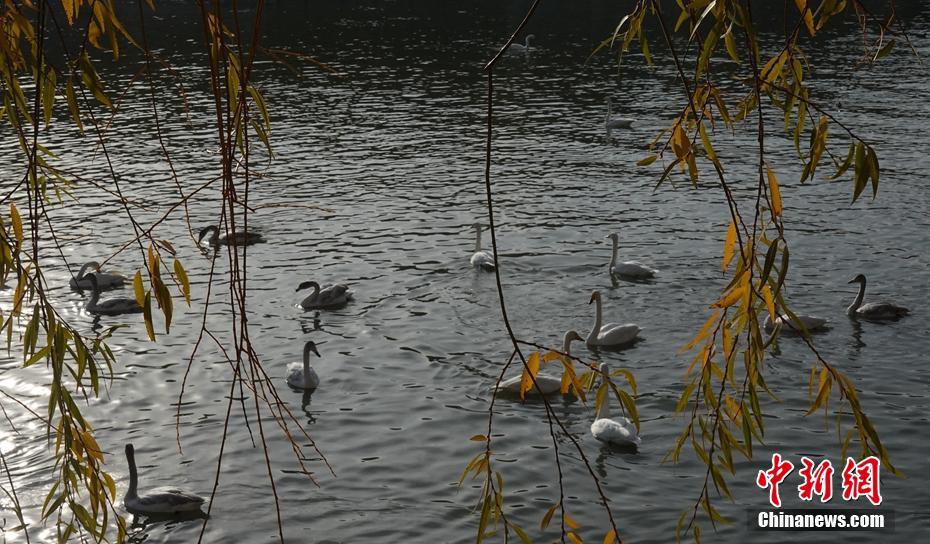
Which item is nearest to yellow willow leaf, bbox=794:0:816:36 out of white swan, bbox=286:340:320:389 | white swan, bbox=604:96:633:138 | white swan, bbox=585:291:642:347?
white swan, bbox=286:340:320:389

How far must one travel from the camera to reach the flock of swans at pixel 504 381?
51.0 feet

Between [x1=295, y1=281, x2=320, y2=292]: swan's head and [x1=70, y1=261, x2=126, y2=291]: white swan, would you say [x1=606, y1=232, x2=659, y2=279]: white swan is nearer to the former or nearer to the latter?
[x1=295, y1=281, x2=320, y2=292]: swan's head

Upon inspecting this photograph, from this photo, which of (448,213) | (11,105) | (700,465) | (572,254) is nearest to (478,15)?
(448,213)

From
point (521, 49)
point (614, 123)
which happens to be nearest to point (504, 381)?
point (614, 123)

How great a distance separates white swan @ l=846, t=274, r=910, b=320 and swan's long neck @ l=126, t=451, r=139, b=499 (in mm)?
13719

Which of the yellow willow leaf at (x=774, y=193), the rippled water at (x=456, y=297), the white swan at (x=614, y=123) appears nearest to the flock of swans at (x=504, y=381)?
the rippled water at (x=456, y=297)

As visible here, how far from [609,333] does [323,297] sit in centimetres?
615

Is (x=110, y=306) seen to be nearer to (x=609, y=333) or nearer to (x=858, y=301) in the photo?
(x=609, y=333)

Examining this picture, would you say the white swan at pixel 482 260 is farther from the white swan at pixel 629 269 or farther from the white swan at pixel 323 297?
the white swan at pixel 323 297

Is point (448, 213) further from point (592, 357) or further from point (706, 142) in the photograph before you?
point (706, 142)

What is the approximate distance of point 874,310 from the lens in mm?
21250

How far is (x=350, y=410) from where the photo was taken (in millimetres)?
18766

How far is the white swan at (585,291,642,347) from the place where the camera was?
20531mm

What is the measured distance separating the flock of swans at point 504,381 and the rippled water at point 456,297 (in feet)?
0.95
